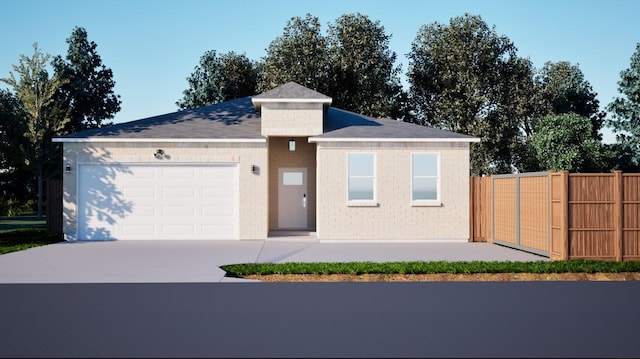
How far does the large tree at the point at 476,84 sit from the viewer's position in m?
43.4

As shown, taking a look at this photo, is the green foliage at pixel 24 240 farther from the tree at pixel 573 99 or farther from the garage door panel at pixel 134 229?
the tree at pixel 573 99

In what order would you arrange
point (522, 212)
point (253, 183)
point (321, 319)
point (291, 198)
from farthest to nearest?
1. point (291, 198)
2. point (253, 183)
3. point (522, 212)
4. point (321, 319)

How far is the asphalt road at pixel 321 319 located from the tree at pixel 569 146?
2869 cm

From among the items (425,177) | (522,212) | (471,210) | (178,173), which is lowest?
(471,210)

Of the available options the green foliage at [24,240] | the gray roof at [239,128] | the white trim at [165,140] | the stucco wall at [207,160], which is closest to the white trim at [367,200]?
the gray roof at [239,128]

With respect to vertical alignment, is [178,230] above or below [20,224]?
above

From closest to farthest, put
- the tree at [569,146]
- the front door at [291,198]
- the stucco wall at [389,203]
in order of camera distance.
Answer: the stucco wall at [389,203], the front door at [291,198], the tree at [569,146]

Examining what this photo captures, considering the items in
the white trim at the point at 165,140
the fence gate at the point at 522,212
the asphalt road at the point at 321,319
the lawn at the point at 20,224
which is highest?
the white trim at the point at 165,140

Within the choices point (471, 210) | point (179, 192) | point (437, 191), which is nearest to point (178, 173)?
point (179, 192)

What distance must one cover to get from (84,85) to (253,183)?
36.9 metres

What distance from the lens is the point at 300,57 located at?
4388 centimetres

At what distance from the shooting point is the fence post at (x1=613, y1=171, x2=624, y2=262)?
15797 millimetres

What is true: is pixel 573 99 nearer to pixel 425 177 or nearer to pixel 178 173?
pixel 425 177

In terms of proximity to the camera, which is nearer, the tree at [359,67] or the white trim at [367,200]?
the white trim at [367,200]
